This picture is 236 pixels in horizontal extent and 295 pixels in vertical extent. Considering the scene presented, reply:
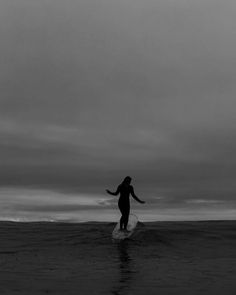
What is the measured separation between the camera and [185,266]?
1736 centimetres

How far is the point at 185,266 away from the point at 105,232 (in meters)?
12.1

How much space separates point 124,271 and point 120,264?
1.65 metres

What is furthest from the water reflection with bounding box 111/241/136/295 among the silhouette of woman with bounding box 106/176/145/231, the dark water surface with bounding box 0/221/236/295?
the silhouette of woman with bounding box 106/176/145/231

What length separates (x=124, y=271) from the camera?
15.6 metres

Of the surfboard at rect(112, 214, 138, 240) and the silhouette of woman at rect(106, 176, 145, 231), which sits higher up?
the silhouette of woman at rect(106, 176, 145, 231)

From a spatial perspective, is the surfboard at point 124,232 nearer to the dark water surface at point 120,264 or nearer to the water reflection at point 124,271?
the dark water surface at point 120,264

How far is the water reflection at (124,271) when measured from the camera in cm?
1253

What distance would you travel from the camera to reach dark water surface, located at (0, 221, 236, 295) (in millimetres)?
13093

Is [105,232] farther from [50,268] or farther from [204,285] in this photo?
[204,285]

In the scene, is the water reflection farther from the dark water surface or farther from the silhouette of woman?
the silhouette of woman

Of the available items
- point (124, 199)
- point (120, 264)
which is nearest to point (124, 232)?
point (124, 199)

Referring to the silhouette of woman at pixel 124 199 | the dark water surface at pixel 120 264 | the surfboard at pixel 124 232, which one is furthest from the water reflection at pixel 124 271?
the silhouette of woman at pixel 124 199

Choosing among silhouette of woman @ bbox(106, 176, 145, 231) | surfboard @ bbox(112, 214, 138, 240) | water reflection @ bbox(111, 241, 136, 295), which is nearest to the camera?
water reflection @ bbox(111, 241, 136, 295)

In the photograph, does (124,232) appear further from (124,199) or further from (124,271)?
(124,271)
